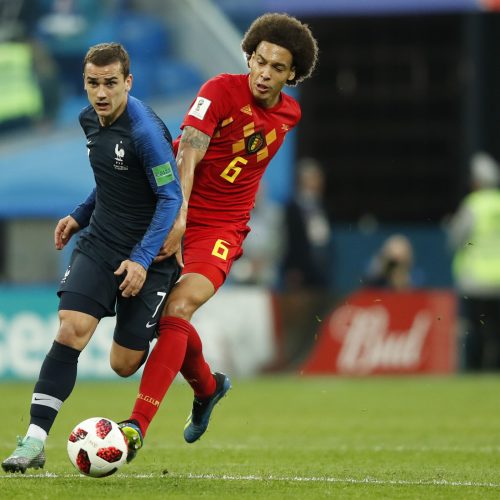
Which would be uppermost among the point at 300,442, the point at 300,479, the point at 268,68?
the point at 268,68

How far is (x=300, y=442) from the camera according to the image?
30.6 ft

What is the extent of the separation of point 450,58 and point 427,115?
0.80 m

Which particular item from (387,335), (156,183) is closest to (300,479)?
(156,183)

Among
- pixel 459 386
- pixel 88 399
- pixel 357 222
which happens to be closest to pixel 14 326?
pixel 88 399

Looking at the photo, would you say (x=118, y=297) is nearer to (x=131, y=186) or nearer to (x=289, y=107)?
(x=131, y=186)

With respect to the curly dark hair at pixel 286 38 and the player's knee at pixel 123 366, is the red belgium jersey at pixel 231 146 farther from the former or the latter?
the player's knee at pixel 123 366

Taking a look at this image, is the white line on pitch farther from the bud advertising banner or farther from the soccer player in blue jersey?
the bud advertising banner

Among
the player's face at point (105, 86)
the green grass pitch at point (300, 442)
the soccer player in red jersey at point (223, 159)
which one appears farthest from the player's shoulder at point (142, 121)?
the green grass pitch at point (300, 442)

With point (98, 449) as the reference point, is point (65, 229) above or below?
above

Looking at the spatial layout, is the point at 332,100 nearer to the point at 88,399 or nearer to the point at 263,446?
the point at 88,399

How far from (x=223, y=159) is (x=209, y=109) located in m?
0.33

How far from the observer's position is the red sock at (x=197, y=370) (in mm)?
7785

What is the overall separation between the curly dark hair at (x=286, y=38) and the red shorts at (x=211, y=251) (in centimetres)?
97

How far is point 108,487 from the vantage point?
6.71 m
